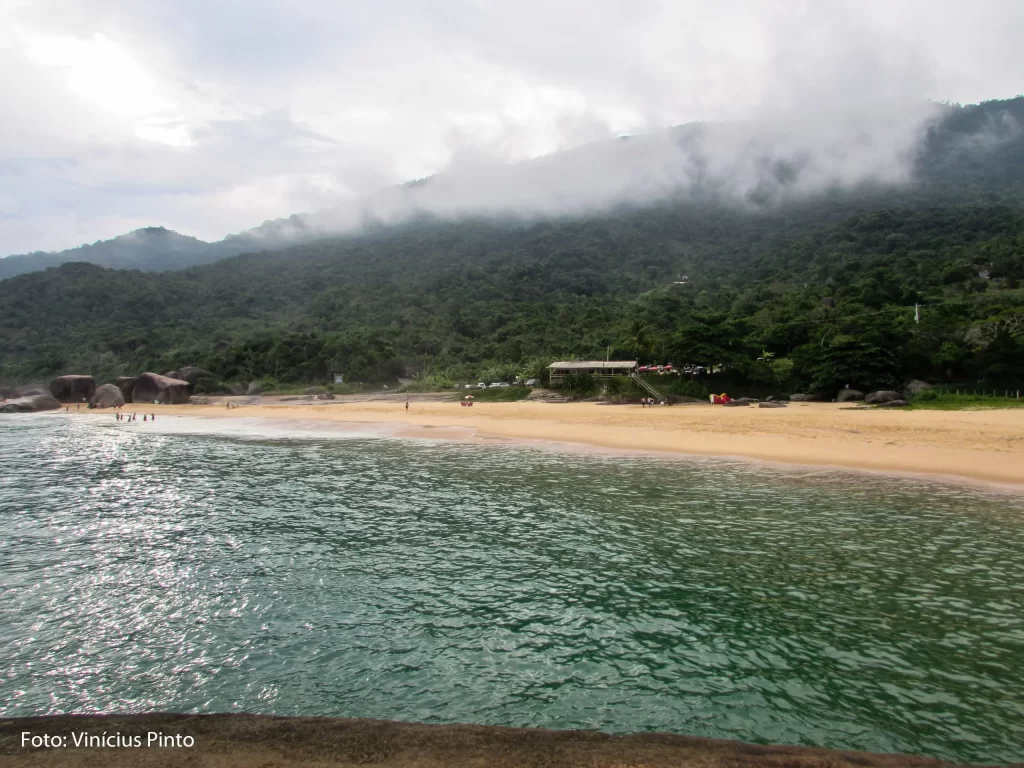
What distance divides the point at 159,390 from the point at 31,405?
37.0 ft

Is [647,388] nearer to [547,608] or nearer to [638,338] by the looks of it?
[638,338]

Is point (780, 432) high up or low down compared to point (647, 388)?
down

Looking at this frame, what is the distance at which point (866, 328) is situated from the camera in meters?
44.3

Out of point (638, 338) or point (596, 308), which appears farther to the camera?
point (596, 308)

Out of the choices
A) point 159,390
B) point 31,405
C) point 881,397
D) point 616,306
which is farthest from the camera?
point 616,306

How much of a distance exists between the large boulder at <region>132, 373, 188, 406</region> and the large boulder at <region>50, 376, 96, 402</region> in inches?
176

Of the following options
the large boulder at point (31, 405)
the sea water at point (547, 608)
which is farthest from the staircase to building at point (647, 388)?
the large boulder at point (31, 405)

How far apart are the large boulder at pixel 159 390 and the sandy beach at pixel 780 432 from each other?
28.1 metres

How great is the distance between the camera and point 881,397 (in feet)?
122

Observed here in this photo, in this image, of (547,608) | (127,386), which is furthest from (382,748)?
(127,386)

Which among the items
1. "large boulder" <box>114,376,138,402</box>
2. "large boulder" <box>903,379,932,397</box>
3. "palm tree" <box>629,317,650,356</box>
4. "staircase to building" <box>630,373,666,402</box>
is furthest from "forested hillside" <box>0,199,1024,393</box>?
"large boulder" <box>114,376,138,402</box>

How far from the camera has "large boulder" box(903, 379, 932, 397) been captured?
39469 millimetres

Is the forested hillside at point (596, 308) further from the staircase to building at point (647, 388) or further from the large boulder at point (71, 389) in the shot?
the large boulder at point (71, 389)

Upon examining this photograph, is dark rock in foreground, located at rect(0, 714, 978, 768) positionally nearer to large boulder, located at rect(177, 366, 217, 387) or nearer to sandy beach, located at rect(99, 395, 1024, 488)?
sandy beach, located at rect(99, 395, 1024, 488)
